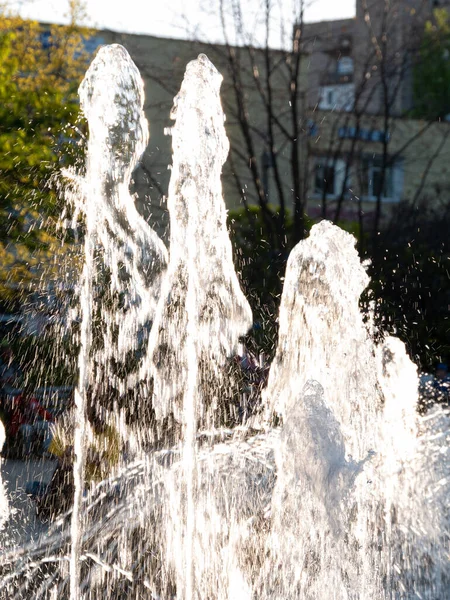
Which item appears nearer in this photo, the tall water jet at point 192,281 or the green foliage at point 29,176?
the tall water jet at point 192,281

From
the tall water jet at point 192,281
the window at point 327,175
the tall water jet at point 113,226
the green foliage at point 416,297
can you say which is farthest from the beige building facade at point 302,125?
the tall water jet at point 192,281

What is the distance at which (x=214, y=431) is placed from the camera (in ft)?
21.6

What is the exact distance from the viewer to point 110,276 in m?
8.53

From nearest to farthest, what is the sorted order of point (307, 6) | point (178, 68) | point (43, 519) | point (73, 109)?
point (43, 519), point (73, 109), point (307, 6), point (178, 68)

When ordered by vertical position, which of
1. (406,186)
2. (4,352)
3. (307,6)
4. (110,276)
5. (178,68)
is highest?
(307,6)

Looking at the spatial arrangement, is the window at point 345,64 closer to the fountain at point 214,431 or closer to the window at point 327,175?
the window at point 327,175

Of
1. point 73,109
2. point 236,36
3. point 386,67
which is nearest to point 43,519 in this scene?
point 73,109

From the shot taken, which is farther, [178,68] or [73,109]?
[178,68]

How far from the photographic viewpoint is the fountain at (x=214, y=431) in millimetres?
4480

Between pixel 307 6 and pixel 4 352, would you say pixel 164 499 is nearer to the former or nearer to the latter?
pixel 4 352

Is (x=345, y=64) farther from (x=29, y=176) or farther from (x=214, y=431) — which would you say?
(x=214, y=431)

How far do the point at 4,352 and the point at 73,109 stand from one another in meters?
2.61

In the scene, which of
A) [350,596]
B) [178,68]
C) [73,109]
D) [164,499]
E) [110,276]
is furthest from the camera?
[178,68]

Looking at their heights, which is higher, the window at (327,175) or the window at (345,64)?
the window at (345,64)
